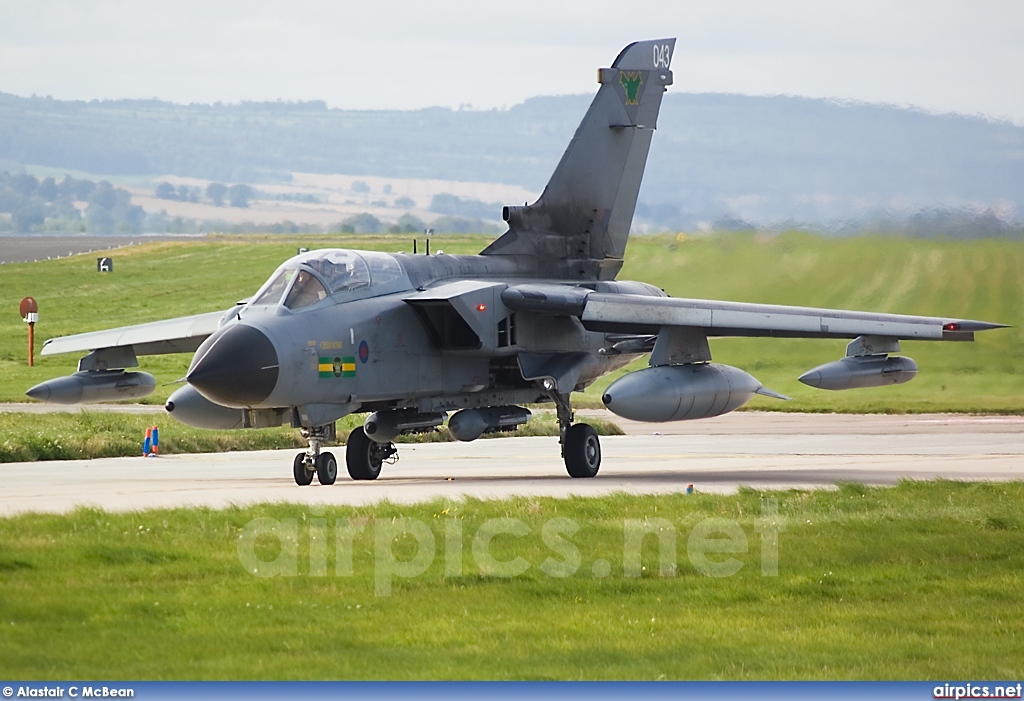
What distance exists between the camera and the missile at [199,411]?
61.1ft

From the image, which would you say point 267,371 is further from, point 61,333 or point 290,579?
point 61,333

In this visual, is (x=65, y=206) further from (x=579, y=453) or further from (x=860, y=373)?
(x=860, y=373)

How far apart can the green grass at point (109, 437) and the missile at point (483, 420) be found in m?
6.32

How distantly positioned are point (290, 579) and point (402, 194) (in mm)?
26048

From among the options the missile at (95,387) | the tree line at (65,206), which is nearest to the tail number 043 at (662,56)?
the missile at (95,387)

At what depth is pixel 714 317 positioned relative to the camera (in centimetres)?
1958

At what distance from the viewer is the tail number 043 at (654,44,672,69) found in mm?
23562

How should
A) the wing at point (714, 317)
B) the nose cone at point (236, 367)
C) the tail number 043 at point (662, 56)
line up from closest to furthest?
the nose cone at point (236, 367) → the wing at point (714, 317) → the tail number 043 at point (662, 56)

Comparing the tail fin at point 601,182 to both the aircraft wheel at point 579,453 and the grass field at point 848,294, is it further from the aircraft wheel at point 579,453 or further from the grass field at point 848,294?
the grass field at point 848,294

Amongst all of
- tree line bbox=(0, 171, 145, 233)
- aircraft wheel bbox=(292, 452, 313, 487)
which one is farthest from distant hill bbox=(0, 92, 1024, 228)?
aircraft wheel bbox=(292, 452, 313, 487)

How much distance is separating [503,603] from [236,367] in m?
7.05

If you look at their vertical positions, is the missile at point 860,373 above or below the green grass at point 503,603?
above

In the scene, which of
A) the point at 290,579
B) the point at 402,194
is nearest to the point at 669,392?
the point at 290,579

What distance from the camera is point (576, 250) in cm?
2278
